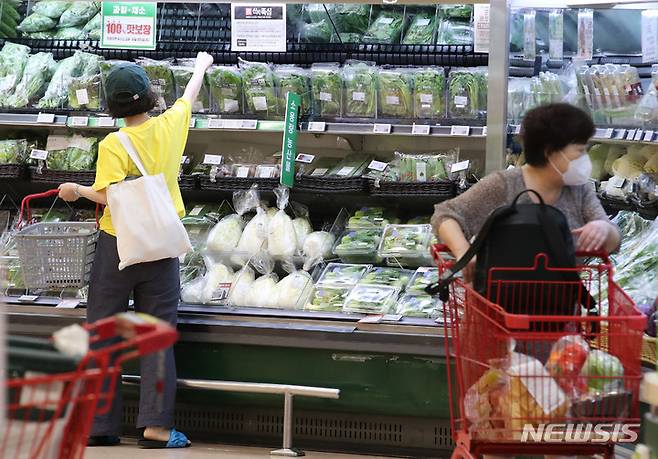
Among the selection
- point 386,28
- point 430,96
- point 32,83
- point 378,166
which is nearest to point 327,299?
point 378,166

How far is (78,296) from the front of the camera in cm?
537

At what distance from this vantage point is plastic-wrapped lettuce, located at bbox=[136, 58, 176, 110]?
565cm

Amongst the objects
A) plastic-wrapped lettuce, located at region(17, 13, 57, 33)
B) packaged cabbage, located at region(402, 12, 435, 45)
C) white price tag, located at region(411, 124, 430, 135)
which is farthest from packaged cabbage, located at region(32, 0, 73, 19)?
white price tag, located at region(411, 124, 430, 135)

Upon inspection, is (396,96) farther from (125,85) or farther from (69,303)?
(69,303)

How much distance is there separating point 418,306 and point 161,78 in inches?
73.3

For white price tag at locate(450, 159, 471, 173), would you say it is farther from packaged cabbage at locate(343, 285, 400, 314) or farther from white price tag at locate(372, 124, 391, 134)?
packaged cabbage at locate(343, 285, 400, 314)

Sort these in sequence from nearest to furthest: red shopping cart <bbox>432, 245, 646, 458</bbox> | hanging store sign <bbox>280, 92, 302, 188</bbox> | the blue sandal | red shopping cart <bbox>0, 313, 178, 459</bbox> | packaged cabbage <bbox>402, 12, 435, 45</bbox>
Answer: red shopping cart <bbox>0, 313, 178, 459</bbox>, red shopping cart <bbox>432, 245, 646, 458</bbox>, the blue sandal, hanging store sign <bbox>280, 92, 302, 188</bbox>, packaged cabbage <bbox>402, 12, 435, 45</bbox>

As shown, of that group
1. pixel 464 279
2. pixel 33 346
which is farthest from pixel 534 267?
pixel 33 346

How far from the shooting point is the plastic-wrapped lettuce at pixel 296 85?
545 cm

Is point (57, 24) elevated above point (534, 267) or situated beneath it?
elevated above

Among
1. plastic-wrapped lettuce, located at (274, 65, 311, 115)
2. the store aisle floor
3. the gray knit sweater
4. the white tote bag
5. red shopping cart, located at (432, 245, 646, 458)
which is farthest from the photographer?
plastic-wrapped lettuce, located at (274, 65, 311, 115)

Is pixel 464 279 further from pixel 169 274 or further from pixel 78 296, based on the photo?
pixel 78 296

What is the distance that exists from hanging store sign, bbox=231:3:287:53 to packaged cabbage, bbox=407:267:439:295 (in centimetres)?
129

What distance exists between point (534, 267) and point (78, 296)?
9.64 feet
